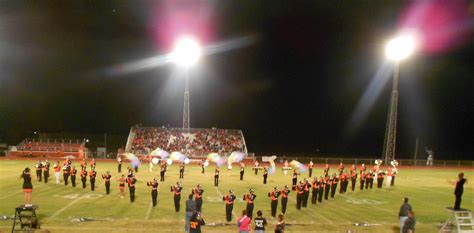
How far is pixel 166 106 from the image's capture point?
234ft

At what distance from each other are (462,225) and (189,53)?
96.6 ft

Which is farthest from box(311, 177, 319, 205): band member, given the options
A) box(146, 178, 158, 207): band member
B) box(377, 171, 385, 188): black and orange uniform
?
box(377, 171, 385, 188): black and orange uniform

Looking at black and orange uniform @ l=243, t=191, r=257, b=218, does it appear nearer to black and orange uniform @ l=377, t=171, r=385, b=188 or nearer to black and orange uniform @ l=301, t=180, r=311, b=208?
black and orange uniform @ l=301, t=180, r=311, b=208

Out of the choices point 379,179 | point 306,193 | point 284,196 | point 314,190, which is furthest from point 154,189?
point 379,179

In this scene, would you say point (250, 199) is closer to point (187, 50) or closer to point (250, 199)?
point (250, 199)

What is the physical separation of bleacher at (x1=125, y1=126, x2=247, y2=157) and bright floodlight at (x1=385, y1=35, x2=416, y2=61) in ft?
72.3

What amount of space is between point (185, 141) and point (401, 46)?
2759 centimetres

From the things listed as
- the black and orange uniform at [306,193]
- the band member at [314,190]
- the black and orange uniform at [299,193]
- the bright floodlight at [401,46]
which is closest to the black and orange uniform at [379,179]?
the band member at [314,190]

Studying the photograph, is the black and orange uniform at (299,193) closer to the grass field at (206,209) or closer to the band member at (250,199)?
the grass field at (206,209)

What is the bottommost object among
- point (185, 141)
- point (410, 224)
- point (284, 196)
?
point (284, 196)

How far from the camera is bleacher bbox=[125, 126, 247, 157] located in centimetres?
5012

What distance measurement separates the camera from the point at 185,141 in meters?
51.6

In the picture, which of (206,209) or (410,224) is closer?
(410,224)

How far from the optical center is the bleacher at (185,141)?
50125mm
